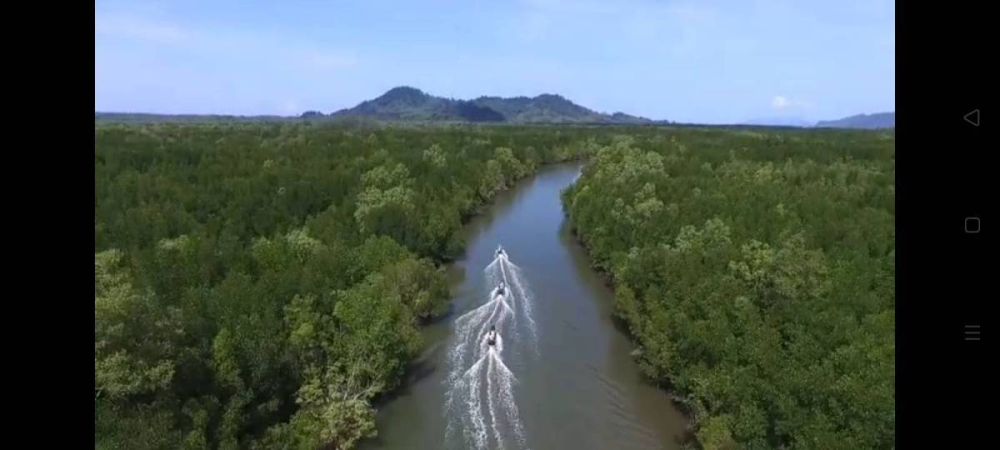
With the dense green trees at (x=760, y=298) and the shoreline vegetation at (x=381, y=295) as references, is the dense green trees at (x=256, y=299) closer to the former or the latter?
the shoreline vegetation at (x=381, y=295)

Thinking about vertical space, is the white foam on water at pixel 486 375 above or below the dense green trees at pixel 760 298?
below

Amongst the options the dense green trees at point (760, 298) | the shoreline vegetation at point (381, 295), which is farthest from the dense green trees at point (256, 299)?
the dense green trees at point (760, 298)

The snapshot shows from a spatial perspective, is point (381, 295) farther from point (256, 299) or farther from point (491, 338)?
point (491, 338)

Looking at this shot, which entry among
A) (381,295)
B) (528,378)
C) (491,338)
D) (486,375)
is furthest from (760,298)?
(381,295)

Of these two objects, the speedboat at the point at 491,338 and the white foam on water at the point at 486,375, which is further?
the speedboat at the point at 491,338

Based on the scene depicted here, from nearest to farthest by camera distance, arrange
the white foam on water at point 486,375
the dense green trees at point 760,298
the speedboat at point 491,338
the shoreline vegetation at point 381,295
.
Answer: the shoreline vegetation at point 381,295, the dense green trees at point 760,298, the white foam on water at point 486,375, the speedboat at point 491,338

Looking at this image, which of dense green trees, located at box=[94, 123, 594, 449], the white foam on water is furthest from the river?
dense green trees, located at box=[94, 123, 594, 449]
